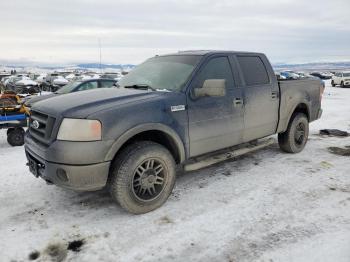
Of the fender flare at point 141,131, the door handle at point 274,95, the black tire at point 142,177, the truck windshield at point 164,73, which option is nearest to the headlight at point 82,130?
the fender flare at point 141,131

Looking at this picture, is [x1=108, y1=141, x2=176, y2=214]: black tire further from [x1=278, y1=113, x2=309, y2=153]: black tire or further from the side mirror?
[x1=278, y1=113, x2=309, y2=153]: black tire

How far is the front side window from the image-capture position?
168 inches

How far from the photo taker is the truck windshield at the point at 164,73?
4184mm

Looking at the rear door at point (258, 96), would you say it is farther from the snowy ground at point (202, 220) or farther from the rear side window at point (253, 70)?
the snowy ground at point (202, 220)

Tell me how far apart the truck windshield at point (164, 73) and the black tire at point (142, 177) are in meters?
0.90

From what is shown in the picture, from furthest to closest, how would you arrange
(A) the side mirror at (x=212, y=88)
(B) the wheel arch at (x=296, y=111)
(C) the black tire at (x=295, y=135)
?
(C) the black tire at (x=295, y=135), (B) the wheel arch at (x=296, y=111), (A) the side mirror at (x=212, y=88)

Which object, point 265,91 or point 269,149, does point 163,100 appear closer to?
point 265,91

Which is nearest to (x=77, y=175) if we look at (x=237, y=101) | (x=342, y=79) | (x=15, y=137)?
(x=237, y=101)

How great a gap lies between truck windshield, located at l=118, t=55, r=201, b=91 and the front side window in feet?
0.52

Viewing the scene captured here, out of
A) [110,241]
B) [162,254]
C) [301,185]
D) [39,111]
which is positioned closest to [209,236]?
[162,254]

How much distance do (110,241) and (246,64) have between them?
339 cm

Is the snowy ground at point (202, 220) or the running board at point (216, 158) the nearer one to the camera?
the snowy ground at point (202, 220)

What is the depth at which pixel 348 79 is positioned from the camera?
1178 inches

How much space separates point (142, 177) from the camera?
146 inches
